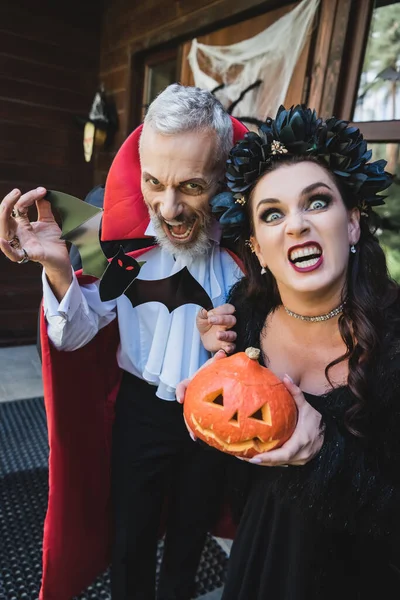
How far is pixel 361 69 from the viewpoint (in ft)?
6.41

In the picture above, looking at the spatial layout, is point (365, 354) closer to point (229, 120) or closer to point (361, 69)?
point (229, 120)

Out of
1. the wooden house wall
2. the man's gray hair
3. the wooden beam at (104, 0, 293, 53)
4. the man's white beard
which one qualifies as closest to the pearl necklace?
the man's white beard

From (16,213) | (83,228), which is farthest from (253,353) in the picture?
(16,213)

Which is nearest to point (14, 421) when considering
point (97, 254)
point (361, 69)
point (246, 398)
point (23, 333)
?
point (23, 333)

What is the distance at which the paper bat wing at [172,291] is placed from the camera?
130 centimetres

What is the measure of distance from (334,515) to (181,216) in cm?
85

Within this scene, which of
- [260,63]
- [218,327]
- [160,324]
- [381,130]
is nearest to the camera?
[218,327]

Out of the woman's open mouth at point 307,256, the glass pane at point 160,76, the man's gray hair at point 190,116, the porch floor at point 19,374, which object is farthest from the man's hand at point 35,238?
the glass pane at point 160,76

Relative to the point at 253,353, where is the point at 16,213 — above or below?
above

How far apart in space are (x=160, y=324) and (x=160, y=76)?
276 cm

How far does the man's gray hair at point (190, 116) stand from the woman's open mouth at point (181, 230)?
0.18 metres

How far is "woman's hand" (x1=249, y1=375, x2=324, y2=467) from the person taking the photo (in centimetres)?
87

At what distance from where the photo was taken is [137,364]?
1.42 meters

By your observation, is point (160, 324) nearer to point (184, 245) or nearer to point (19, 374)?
point (184, 245)
